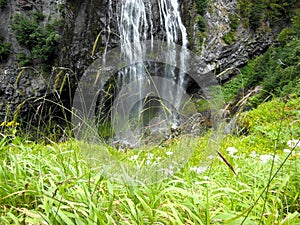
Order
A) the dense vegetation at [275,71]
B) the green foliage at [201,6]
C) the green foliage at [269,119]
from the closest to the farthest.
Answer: the green foliage at [269,119]
the dense vegetation at [275,71]
the green foliage at [201,6]

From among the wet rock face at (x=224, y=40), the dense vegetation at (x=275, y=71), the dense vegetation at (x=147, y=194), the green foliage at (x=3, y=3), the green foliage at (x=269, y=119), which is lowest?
the green foliage at (x=269, y=119)

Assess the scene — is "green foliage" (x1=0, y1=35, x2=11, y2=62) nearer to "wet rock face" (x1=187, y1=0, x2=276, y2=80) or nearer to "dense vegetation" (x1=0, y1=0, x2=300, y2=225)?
"wet rock face" (x1=187, y1=0, x2=276, y2=80)

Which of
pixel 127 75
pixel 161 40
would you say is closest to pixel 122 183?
pixel 127 75

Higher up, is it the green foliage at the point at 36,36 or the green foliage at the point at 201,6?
the green foliage at the point at 201,6

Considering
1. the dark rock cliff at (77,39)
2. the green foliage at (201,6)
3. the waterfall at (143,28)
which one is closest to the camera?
the waterfall at (143,28)

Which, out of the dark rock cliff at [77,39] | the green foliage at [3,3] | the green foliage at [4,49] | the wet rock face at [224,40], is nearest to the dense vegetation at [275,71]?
the wet rock face at [224,40]

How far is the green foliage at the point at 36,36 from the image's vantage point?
1075cm

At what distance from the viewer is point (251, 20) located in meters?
12.5

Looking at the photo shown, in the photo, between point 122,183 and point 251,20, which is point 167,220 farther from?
point 251,20

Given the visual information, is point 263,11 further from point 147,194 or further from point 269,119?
point 147,194

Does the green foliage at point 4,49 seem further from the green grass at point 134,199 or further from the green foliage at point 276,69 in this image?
the green grass at point 134,199

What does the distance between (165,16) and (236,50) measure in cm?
372

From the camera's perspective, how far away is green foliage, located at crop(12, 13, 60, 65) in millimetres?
10750

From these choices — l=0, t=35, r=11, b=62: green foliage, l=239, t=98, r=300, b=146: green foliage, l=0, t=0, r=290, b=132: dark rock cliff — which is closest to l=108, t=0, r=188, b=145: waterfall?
l=0, t=0, r=290, b=132: dark rock cliff
